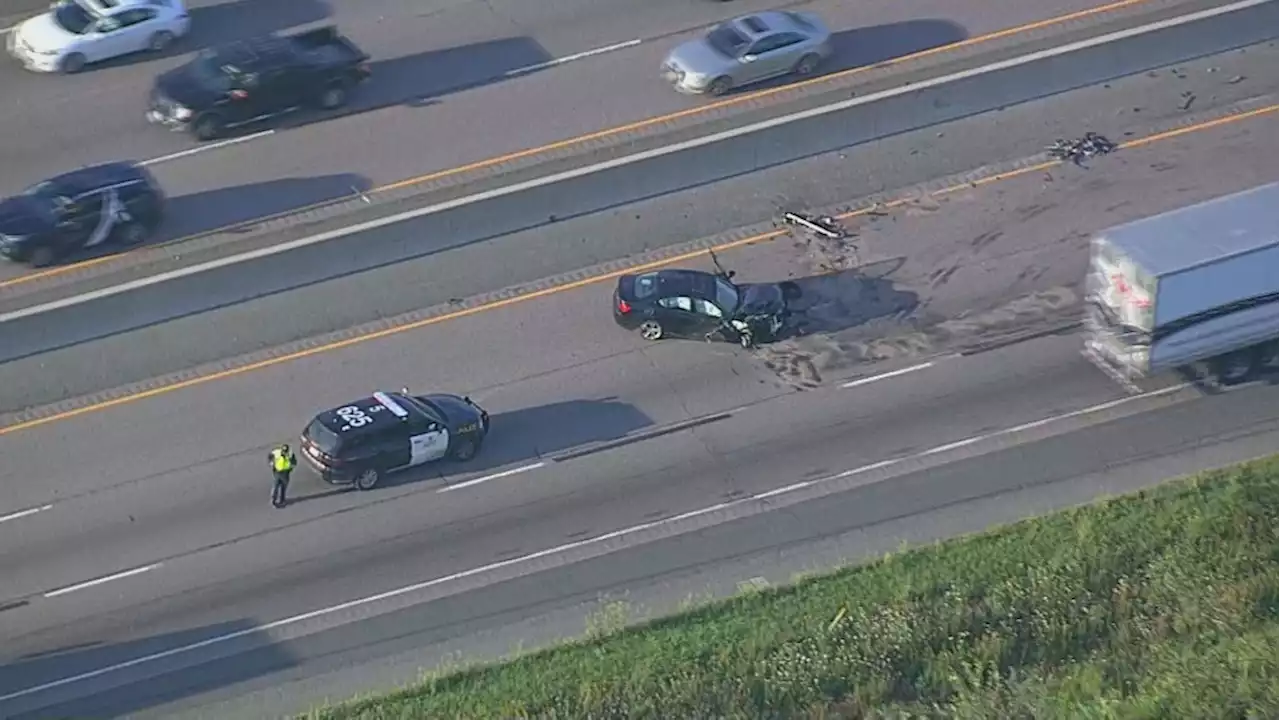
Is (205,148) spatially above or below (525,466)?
above

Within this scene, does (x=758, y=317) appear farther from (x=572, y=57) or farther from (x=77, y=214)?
(x=77, y=214)

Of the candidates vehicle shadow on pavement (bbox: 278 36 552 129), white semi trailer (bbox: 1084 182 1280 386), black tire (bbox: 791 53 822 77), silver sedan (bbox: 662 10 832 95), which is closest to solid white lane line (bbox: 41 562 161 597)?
vehicle shadow on pavement (bbox: 278 36 552 129)

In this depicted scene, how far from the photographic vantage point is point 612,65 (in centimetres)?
3844

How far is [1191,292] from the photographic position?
3008 centimetres

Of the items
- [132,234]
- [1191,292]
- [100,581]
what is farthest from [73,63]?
[1191,292]

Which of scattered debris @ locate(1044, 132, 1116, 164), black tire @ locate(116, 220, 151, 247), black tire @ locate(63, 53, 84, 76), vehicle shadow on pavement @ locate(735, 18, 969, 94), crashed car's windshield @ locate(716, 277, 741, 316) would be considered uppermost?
vehicle shadow on pavement @ locate(735, 18, 969, 94)

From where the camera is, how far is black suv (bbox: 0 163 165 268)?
33844 mm

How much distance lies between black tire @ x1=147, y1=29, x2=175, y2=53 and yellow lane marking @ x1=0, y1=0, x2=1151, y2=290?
585 centimetres

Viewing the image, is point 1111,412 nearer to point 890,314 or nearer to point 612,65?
point 890,314

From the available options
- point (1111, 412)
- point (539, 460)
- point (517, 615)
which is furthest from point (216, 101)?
point (1111, 412)

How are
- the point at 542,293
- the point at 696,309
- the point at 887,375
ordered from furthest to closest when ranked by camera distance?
1. the point at 542,293
2. the point at 696,309
3. the point at 887,375

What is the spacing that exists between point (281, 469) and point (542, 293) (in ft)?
20.3

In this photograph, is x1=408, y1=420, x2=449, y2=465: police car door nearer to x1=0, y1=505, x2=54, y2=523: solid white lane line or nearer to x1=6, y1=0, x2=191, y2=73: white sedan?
x1=0, y1=505, x2=54, y2=523: solid white lane line

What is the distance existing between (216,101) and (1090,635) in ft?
61.3
